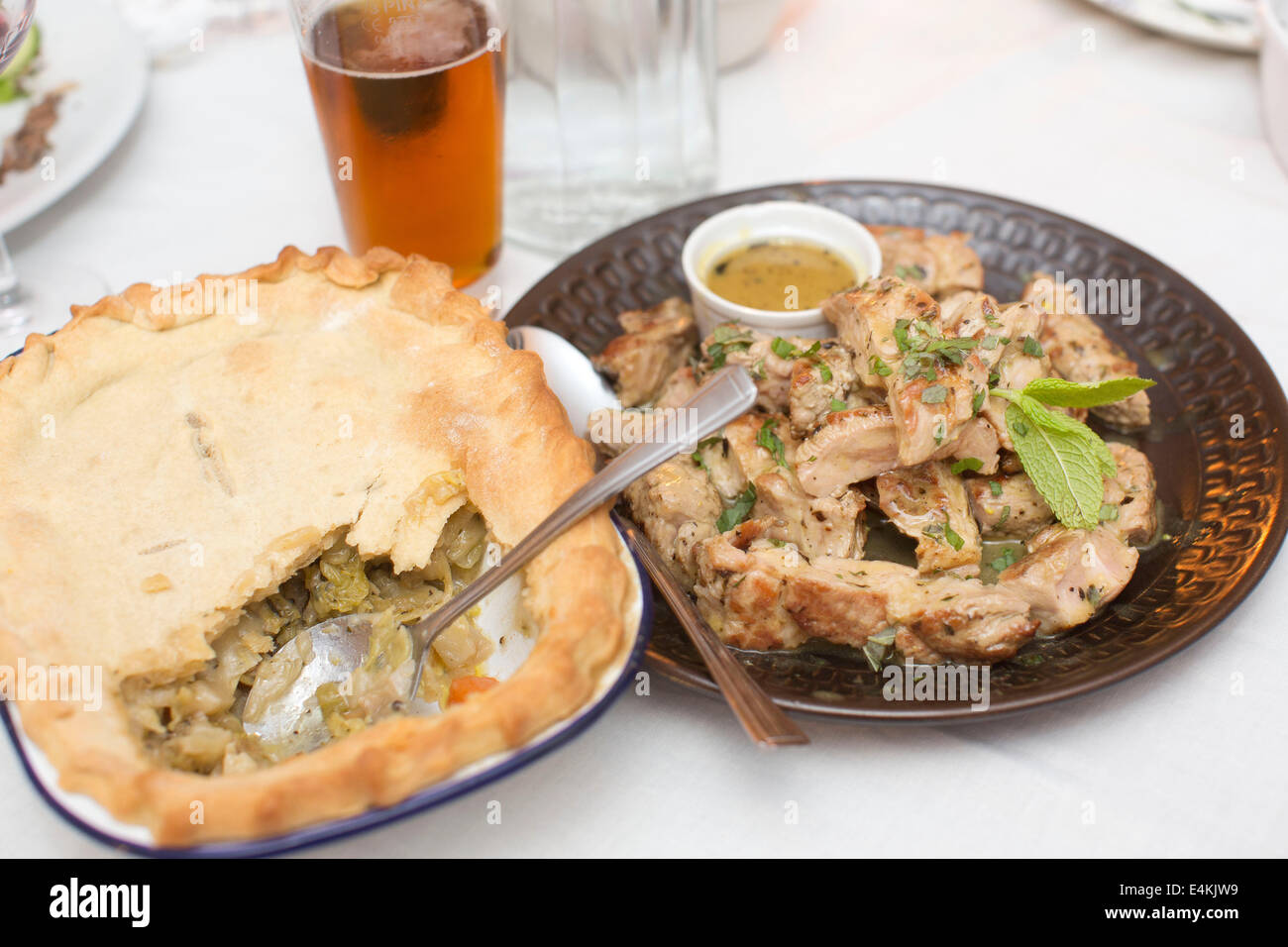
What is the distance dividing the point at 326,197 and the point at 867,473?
250cm

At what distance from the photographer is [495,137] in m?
3.55

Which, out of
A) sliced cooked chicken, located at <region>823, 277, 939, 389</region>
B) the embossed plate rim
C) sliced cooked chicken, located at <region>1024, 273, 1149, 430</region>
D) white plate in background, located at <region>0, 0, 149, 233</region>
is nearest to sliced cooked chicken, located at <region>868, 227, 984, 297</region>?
sliced cooked chicken, located at <region>1024, 273, 1149, 430</region>

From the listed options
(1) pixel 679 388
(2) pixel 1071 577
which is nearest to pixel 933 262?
(1) pixel 679 388

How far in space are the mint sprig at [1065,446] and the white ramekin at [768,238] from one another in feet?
2.26

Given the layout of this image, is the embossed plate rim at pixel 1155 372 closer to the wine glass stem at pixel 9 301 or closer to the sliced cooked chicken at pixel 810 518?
the sliced cooked chicken at pixel 810 518

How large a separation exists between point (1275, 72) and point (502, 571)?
3.56m

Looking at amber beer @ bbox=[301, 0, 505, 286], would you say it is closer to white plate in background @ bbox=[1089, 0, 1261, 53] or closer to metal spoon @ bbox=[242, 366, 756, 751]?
metal spoon @ bbox=[242, 366, 756, 751]

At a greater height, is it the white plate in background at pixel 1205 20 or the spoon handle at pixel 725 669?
the white plate in background at pixel 1205 20

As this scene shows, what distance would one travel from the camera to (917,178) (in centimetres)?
439

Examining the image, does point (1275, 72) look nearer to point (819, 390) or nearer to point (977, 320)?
point (977, 320)

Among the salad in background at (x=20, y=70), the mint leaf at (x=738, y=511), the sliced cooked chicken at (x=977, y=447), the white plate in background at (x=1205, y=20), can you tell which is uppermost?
the white plate in background at (x=1205, y=20)

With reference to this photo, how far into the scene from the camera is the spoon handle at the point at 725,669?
2.12m

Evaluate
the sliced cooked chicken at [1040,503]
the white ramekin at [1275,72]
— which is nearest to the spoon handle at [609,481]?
the sliced cooked chicken at [1040,503]
